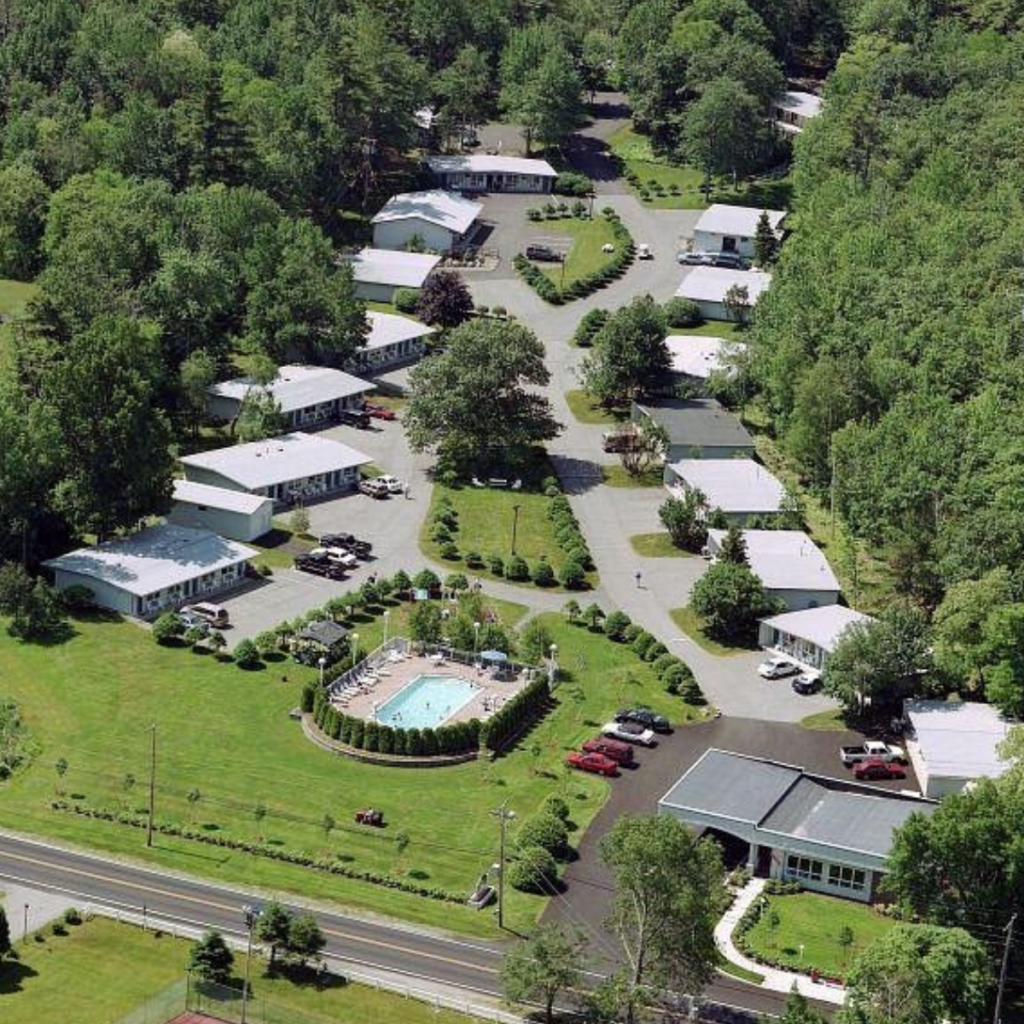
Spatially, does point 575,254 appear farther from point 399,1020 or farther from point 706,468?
point 399,1020

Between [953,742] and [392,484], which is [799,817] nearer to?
[953,742]

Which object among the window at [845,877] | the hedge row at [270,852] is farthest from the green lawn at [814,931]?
the hedge row at [270,852]

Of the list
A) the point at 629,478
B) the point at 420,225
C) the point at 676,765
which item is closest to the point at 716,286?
the point at 420,225

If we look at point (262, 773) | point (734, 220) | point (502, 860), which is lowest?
point (262, 773)

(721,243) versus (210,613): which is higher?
(721,243)

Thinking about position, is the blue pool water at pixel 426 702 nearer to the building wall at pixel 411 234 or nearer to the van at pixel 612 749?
the van at pixel 612 749

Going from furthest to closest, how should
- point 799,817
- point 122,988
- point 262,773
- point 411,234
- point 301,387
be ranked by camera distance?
point 411,234, point 301,387, point 262,773, point 799,817, point 122,988
